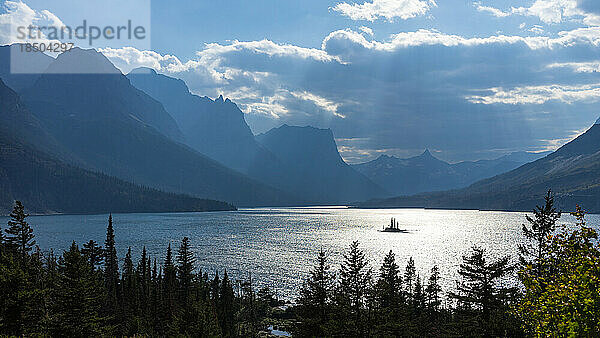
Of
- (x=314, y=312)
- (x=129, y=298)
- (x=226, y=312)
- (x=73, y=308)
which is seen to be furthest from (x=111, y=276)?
(x=314, y=312)

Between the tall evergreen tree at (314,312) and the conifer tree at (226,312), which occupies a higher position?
the tall evergreen tree at (314,312)

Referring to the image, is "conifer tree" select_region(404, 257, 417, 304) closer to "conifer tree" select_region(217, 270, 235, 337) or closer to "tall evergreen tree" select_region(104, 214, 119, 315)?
"conifer tree" select_region(217, 270, 235, 337)

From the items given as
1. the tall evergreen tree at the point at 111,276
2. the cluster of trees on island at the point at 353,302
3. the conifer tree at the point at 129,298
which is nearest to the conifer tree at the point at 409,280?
the cluster of trees on island at the point at 353,302

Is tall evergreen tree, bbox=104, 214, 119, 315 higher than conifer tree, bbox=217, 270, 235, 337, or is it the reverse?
tall evergreen tree, bbox=104, 214, 119, 315

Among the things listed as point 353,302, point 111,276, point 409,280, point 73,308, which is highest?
point 73,308

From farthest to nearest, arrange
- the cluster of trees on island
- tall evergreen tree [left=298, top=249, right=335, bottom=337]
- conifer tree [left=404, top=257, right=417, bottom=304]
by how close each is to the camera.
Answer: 1. conifer tree [left=404, top=257, right=417, bottom=304]
2. tall evergreen tree [left=298, top=249, right=335, bottom=337]
3. the cluster of trees on island

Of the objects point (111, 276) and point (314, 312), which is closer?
point (314, 312)

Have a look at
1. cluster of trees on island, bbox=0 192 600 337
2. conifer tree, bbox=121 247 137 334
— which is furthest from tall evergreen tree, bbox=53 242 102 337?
conifer tree, bbox=121 247 137 334

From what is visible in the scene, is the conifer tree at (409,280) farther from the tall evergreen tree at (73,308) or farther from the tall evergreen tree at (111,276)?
the tall evergreen tree at (73,308)

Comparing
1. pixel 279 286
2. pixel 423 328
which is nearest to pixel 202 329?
pixel 423 328

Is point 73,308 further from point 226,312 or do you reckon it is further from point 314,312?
point 226,312

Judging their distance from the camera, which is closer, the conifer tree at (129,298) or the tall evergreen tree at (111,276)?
the conifer tree at (129,298)

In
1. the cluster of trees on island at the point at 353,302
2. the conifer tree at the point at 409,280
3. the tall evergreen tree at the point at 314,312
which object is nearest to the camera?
the cluster of trees on island at the point at 353,302

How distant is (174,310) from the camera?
78500mm
